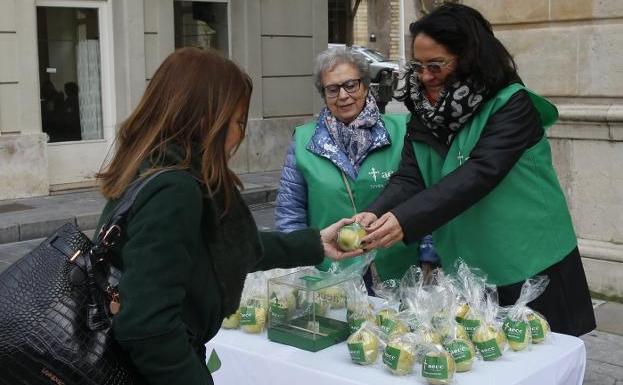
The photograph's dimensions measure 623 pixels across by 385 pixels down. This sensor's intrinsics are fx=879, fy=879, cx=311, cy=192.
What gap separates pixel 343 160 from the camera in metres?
3.56

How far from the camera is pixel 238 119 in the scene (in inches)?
80.7

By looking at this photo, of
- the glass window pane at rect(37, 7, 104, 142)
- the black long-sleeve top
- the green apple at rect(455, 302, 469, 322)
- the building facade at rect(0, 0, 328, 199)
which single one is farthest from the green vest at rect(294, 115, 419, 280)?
the glass window pane at rect(37, 7, 104, 142)

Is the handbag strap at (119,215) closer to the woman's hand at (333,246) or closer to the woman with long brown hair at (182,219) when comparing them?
the woman with long brown hair at (182,219)

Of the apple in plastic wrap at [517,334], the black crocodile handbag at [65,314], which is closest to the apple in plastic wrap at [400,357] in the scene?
the apple in plastic wrap at [517,334]

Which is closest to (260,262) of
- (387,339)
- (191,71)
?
(387,339)

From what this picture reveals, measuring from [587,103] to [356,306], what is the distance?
3.56 meters

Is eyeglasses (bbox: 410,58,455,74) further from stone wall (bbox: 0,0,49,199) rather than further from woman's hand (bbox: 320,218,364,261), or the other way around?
stone wall (bbox: 0,0,49,199)

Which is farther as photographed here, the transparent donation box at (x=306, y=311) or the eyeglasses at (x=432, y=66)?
the eyeglasses at (x=432, y=66)

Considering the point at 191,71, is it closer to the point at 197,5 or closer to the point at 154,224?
the point at 154,224

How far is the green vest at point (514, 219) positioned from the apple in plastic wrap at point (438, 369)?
0.67 metres

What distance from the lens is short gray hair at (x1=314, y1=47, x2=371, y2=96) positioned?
3.66 metres

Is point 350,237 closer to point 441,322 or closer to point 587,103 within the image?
point 441,322

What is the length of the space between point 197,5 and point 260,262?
1104cm

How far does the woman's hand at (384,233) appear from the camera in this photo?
9.61ft
